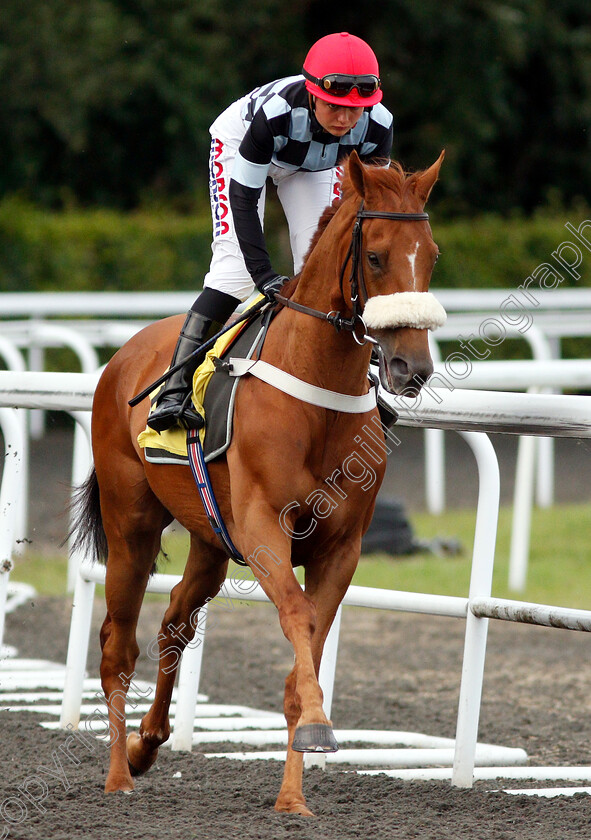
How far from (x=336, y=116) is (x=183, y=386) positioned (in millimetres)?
950

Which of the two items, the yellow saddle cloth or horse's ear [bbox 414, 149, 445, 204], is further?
the yellow saddle cloth

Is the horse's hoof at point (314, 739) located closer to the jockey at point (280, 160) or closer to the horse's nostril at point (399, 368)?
the horse's nostril at point (399, 368)

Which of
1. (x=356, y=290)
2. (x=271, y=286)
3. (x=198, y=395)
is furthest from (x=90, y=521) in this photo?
(x=356, y=290)

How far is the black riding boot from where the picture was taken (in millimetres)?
3982

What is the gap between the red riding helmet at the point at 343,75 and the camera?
3.85 metres

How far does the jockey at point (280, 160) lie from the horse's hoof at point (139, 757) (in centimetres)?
109

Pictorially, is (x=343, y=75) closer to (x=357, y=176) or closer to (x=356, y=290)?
(x=357, y=176)

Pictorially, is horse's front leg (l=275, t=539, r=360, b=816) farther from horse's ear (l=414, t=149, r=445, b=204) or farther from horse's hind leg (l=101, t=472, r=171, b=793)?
horse's ear (l=414, t=149, r=445, b=204)

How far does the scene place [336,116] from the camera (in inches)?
154

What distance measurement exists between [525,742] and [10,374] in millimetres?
2518

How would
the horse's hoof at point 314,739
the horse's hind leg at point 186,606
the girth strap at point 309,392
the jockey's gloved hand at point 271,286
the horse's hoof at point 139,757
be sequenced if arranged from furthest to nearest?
the horse's hind leg at point 186,606
the horse's hoof at point 139,757
the jockey's gloved hand at point 271,286
the girth strap at point 309,392
the horse's hoof at point 314,739

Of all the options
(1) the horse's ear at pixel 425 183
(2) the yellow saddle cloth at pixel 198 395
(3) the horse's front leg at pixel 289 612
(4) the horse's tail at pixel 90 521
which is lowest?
(4) the horse's tail at pixel 90 521

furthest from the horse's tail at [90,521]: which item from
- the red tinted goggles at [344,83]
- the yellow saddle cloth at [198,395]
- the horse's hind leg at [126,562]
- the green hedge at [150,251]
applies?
the green hedge at [150,251]

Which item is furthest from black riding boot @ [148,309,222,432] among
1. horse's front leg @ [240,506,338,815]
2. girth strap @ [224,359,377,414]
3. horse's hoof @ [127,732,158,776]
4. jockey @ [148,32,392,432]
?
horse's hoof @ [127,732,158,776]
